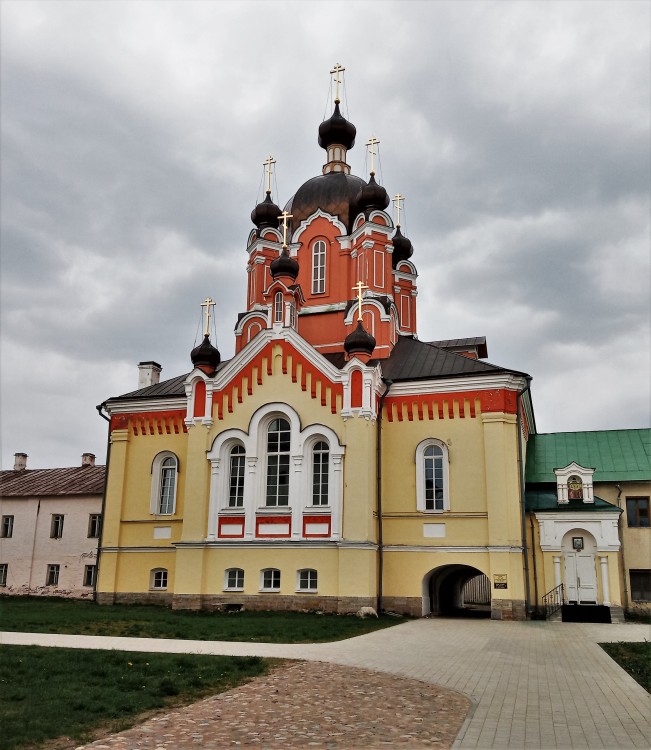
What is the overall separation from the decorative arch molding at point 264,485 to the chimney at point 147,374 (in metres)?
6.71

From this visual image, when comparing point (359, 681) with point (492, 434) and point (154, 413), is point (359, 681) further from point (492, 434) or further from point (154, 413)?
point (154, 413)

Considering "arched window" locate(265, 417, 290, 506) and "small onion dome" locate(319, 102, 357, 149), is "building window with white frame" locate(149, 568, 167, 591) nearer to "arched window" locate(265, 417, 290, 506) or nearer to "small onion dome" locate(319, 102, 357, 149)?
"arched window" locate(265, 417, 290, 506)

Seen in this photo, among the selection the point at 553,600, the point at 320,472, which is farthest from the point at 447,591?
the point at 320,472

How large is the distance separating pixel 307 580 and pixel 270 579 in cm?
119

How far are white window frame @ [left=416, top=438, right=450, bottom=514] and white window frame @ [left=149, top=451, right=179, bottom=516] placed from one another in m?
8.11

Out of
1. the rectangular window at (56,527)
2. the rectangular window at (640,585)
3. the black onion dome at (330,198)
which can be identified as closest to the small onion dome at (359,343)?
the black onion dome at (330,198)

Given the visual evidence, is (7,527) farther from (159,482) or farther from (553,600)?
(553,600)

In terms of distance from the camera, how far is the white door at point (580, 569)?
68.6 ft

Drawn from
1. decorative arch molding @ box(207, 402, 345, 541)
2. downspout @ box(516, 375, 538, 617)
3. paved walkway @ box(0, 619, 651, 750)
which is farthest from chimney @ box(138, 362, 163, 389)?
paved walkway @ box(0, 619, 651, 750)

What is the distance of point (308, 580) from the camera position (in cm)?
2130

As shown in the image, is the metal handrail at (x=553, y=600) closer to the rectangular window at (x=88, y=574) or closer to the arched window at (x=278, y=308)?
the arched window at (x=278, y=308)

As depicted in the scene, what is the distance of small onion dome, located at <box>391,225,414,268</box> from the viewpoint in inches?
1209

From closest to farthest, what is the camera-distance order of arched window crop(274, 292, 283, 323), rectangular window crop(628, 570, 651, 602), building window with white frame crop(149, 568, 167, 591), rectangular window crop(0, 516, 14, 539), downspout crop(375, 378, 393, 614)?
downspout crop(375, 378, 393, 614)
rectangular window crop(628, 570, 651, 602)
arched window crop(274, 292, 283, 323)
building window with white frame crop(149, 568, 167, 591)
rectangular window crop(0, 516, 14, 539)

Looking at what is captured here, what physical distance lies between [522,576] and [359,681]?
39.7 ft
